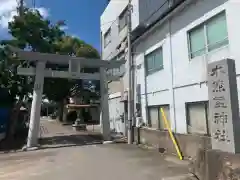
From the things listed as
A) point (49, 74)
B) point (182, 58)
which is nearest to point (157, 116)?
point (182, 58)

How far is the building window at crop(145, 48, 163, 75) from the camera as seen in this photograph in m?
13.0

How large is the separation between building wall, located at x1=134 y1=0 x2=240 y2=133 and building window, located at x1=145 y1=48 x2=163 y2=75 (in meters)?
0.27

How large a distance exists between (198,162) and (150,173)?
5.51ft

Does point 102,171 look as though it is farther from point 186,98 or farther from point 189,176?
point 186,98

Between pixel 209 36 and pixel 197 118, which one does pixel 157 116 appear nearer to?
pixel 197 118

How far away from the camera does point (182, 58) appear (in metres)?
10.8

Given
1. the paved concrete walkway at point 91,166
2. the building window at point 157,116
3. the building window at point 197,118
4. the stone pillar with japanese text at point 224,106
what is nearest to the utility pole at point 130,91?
the building window at point 157,116

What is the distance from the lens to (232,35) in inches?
318

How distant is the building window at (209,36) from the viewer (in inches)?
339

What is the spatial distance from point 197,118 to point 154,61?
4685mm

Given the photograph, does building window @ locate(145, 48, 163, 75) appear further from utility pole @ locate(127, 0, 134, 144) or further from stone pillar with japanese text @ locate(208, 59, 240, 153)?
stone pillar with japanese text @ locate(208, 59, 240, 153)

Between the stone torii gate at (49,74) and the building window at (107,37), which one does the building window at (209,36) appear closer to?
the stone torii gate at (49,74)

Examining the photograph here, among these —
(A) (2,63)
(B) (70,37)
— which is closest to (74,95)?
(B) (70,37)

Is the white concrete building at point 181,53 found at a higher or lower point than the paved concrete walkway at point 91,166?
higher
